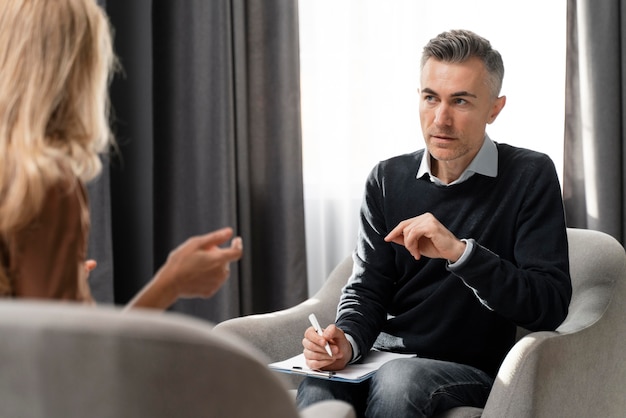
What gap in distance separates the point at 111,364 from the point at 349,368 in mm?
1189

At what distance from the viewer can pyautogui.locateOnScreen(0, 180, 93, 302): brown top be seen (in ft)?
3.56

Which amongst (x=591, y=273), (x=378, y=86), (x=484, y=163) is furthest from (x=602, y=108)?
(x=484, y=163)

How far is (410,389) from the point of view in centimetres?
181

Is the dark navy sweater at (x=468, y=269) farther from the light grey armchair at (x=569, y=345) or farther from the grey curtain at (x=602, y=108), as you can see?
the grey curtain at (x=602, y=108)

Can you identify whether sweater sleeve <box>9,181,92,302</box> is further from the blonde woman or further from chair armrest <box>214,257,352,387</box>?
chair armrest <box>214,257,352,387</box>

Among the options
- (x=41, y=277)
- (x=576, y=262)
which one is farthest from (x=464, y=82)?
(x=41, y=277)

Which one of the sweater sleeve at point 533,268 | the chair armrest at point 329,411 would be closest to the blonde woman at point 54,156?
the chair armrest at point 329,411

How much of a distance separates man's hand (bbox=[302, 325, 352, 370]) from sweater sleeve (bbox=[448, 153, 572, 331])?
1.00ft

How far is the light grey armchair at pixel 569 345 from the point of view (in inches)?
70.7

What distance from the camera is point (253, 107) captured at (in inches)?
130

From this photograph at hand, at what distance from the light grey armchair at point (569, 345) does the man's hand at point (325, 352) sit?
0.25m

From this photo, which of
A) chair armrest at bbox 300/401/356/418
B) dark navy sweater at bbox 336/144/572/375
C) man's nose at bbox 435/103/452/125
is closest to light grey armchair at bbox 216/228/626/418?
dark navy sweater at bbox 336/144/572/375

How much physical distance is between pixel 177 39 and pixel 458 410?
1935 mm

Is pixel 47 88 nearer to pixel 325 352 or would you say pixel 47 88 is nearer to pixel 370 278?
pixel 325 352
